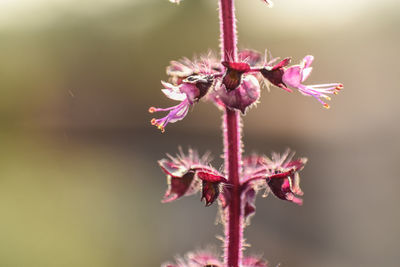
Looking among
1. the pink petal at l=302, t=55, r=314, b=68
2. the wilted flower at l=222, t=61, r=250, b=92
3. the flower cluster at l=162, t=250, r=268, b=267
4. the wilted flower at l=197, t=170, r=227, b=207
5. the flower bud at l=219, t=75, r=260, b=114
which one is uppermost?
the pink petal at l=302, t=55, r=314, b=68

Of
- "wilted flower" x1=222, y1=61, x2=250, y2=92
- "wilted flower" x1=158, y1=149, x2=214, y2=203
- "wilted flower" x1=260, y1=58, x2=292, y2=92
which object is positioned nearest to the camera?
"wilted flower" x1=222, y1=61, x2=250, y2=92

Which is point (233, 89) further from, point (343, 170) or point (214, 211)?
point (343, 170)

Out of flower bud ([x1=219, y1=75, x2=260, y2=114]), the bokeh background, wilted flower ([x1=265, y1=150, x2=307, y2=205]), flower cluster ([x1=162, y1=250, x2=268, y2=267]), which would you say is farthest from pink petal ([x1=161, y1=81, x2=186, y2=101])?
the bokeh background

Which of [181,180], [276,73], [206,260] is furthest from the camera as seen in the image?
[206,260]

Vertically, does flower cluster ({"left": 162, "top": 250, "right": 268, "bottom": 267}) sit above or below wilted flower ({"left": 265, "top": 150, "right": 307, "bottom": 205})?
below

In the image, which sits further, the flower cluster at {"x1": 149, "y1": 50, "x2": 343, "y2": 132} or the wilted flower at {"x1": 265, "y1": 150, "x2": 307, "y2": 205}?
the wilted flower at {"x1": 265, "y1": 150, "x2": 307, "y2": 205}

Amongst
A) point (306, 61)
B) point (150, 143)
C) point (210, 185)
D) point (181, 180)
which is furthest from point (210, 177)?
point (150, 143)

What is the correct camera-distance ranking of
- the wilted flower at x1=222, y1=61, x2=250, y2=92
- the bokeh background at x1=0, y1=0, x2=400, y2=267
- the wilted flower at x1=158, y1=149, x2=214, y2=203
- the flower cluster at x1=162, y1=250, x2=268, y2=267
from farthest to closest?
1. the bokeh background at x1=0, y1=0, x2=400, y2=267
2. the flower cluster at x1=162, y1=250, x2=268, y2=267
3. the wilted flower at x1=158, y1=149, x2=214, y2=203
4. the wilted flower at x1=222, y1=61, x2=250, y2=92

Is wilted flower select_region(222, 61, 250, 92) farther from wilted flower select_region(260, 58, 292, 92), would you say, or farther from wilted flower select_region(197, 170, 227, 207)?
wilted flower select_region(197, 170, 227, 207)

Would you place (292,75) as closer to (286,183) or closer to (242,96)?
(242,96)

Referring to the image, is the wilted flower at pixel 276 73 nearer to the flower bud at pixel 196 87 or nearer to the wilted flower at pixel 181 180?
the flower bud at pixel 196 87
